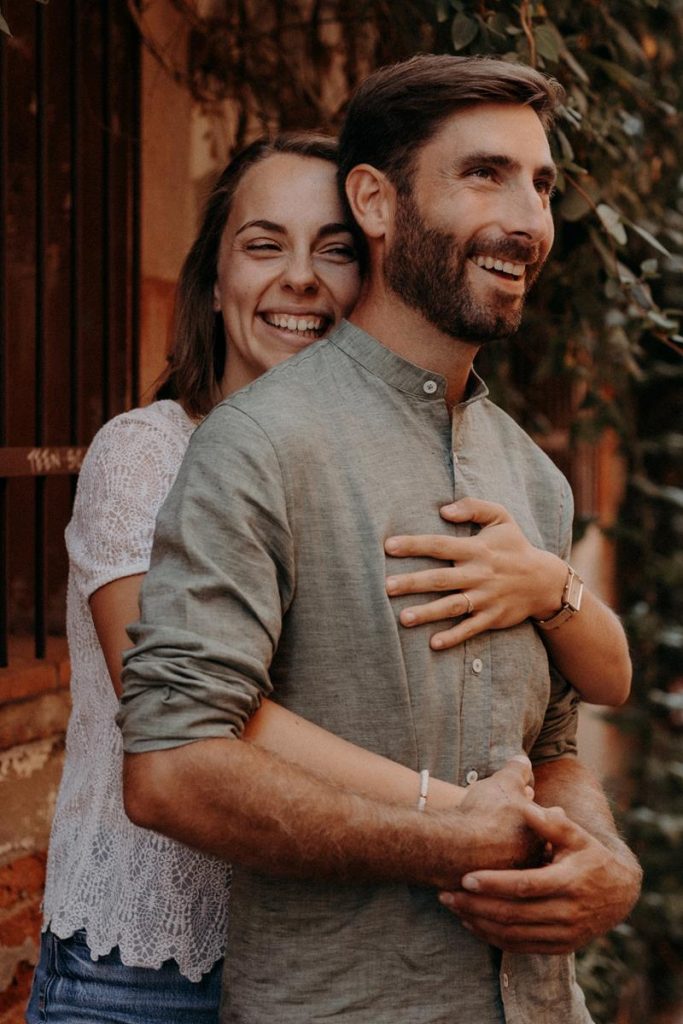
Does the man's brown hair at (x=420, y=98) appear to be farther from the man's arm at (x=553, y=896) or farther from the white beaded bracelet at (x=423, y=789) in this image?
the man's arm at (x=553, y=896)

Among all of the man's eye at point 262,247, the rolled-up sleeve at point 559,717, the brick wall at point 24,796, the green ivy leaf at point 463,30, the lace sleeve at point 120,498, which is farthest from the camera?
the brick wall at point 24,796

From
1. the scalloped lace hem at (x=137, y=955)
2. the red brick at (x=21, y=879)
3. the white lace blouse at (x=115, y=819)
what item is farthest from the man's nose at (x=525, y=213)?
the red brick at (x=21, y=879)

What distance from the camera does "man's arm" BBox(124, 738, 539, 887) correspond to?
4.68ft

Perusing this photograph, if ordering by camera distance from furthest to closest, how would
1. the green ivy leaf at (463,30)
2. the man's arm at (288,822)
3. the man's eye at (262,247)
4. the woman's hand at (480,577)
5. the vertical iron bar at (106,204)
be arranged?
1. the vertical iron bar at (106,204)
2. the green ivy leaf at (463,30)
3. the man's eye at (262,247)
4. the woman's hand at (480,577)
5. the man's arm at (288,822)

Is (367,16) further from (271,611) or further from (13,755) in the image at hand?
(271,611)

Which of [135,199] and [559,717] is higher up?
[135,199]

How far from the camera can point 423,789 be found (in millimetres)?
1589

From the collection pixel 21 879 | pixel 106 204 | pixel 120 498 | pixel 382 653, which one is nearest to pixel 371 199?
pixel 120 498

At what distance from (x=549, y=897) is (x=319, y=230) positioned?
112 cm

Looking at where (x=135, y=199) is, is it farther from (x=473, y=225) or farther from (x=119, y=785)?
(x=119, y=785)

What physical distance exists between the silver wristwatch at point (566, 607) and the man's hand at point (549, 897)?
1.07 ft

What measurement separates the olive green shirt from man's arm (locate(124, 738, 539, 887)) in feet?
0.13

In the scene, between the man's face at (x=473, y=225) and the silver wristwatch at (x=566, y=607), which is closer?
the man's face at (x=473, y=225)

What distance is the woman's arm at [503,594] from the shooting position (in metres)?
1.67
